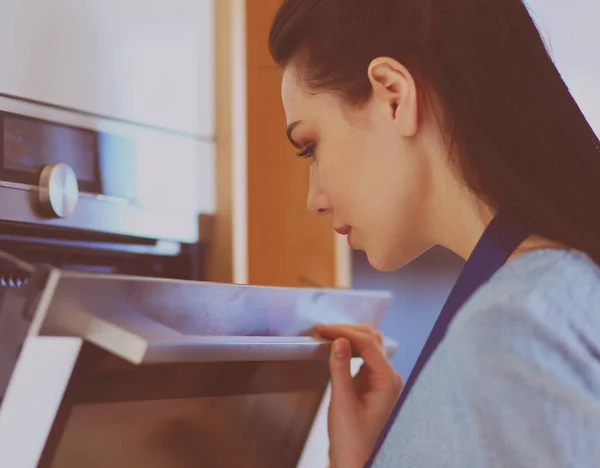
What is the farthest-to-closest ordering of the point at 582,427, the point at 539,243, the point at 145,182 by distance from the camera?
the point at 145,182 → the point at 539,243 → the point at 582,427

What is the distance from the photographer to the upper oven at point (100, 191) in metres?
0.79

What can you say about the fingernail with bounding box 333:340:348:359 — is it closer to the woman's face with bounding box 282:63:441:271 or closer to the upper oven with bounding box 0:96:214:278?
the woman's face with bounding box 282:63:441:271

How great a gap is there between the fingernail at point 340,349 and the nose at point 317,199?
5.2 inches

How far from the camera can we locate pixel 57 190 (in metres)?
0.79

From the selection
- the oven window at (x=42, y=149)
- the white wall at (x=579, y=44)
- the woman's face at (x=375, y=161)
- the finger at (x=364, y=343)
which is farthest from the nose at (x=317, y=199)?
the white wall at (x=579, y=44)

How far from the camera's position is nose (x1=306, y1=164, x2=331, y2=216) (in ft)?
2.74

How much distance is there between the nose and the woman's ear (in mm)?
123

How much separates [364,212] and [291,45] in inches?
7.2

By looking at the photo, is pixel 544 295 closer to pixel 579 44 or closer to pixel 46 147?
pixel 46 147

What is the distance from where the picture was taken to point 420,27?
733mm

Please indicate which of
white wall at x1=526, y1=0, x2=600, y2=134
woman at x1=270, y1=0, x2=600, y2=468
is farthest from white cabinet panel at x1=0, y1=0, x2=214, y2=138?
white wall at x1=526, y1=0, x2=600, y2=134

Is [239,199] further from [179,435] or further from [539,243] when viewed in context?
[539,243]

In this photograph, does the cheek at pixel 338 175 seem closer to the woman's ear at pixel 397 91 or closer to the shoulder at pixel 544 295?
the woman's ear at pixel 397 91

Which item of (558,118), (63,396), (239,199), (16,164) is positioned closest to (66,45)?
(16,164)
